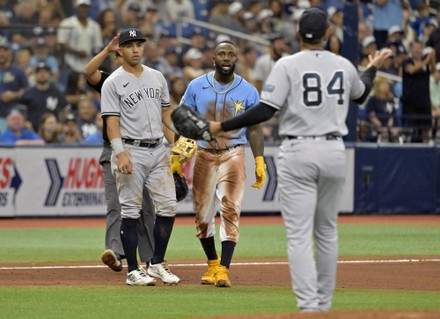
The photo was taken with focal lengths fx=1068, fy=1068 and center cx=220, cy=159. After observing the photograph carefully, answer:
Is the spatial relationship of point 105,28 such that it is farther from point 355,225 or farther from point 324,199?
point 324,199

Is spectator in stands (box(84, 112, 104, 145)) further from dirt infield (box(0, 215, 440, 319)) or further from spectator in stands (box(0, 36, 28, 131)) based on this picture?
dirt infield (box(0, 215, 440, 319))

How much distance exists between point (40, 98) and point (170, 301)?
1142 cm

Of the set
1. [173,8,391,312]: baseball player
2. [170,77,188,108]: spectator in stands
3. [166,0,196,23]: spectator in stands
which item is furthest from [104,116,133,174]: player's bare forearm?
[166,0,196,23]: spectator in stands

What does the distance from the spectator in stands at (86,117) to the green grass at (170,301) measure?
31.9 feet

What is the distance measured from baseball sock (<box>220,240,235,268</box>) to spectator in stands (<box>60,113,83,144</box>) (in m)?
9.63

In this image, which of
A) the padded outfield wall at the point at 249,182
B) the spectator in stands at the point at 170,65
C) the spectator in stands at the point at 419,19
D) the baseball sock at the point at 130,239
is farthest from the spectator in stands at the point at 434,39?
the baseball sock at the point at 130,239

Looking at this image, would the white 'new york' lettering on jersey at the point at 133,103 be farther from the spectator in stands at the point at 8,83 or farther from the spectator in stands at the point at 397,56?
the spectator in stands at the point at 397,56

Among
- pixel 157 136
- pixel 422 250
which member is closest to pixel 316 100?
pixel 157 136

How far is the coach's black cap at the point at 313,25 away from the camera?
7488 millimetres

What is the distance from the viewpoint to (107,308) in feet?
27.7

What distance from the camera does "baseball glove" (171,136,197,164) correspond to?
420 inches

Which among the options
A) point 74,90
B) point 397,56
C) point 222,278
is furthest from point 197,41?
point 222,278

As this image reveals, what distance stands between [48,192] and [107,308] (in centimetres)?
1060

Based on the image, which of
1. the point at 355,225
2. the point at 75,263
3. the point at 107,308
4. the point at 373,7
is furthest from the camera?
the point at 373,7
